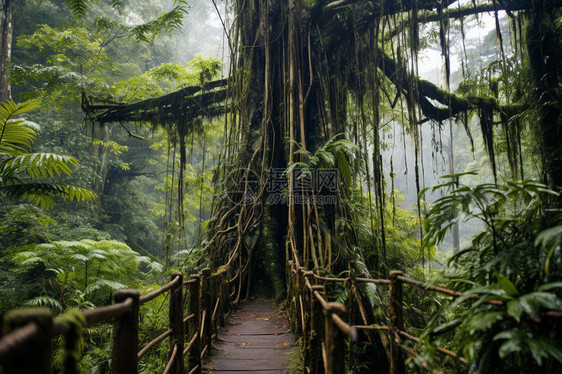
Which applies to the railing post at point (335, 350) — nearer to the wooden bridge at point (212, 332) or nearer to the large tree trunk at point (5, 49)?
the wooden bridge at point (212, 332)

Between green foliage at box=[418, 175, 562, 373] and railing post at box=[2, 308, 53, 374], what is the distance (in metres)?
1.28

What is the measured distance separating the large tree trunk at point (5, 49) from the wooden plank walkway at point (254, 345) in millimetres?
6919

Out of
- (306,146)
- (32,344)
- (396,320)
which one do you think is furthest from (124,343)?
(306,146)

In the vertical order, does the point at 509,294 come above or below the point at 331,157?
below

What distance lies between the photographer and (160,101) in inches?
244

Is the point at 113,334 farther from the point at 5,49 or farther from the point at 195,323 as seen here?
the point at 5,49

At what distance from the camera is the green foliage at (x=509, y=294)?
1.07m

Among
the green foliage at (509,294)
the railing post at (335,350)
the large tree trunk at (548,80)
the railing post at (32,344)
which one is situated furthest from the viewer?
the large tree trunk at (548,80)

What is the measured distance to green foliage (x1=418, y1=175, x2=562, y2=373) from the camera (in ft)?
3.50

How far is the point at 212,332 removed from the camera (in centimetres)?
324

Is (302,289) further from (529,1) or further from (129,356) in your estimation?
(529,1)

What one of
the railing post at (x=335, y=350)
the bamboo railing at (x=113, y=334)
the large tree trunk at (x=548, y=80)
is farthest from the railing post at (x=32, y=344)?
the large tree trunk at (x=548, y=80)

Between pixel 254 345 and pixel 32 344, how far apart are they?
285 centimetres

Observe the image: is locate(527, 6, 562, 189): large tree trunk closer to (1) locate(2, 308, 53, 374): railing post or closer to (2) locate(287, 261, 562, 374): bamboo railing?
(2) locate(287, 261, 562, 374): bamboo railing
